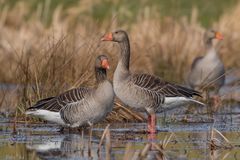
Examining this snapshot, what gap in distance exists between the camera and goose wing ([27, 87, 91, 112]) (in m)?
12.9

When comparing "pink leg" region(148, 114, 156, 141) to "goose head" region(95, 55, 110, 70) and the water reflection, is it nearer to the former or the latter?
the water reflection

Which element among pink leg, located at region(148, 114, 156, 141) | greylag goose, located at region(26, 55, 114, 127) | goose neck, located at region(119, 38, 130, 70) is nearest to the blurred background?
goose neck, located at region(119, 38, 130, 70)

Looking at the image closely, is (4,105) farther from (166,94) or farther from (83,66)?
(166,94)

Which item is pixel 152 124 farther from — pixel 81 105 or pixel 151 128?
pixel 81 105

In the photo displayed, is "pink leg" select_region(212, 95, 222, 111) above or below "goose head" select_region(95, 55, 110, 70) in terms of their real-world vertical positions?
below

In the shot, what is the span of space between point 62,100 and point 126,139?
154cm

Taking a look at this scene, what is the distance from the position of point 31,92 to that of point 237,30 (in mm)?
10086

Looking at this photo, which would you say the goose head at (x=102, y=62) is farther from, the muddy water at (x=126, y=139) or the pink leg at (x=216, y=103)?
the pink leg at (x=216, y=103)

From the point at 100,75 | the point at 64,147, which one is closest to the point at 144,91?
the point at 100,75

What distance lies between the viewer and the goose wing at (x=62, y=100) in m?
12.9

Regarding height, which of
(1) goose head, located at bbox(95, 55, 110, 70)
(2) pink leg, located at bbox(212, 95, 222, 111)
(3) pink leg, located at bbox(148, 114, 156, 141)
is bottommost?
(3) pink leg, located at bbox(148, 114, 156, 141)

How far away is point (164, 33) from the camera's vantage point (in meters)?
21.5

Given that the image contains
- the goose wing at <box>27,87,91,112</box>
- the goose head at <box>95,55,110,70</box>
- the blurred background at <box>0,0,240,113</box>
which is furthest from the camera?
the blurred background at <box>0,0,240,113</box>

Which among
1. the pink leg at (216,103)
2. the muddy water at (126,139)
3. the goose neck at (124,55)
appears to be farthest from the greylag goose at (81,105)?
the pink leg at (216,103)
